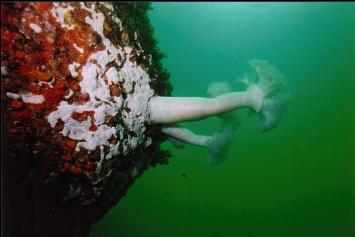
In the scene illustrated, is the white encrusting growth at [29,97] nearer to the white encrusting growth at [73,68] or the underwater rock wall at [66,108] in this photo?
the underwater rock wall at [66,108]

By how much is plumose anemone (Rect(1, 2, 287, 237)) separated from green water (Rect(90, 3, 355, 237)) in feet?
2.90

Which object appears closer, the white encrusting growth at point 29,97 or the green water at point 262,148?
the white encrusting growth at point 29,97

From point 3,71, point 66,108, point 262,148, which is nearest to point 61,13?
point 3,71

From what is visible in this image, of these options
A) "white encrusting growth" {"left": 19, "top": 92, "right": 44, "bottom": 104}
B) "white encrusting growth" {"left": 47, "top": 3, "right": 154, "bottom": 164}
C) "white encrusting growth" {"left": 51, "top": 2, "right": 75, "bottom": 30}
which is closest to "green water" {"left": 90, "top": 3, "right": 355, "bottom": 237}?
"white encrusting growth" {"left": 47, "top": 3, "right": 154, "bottom": 164}

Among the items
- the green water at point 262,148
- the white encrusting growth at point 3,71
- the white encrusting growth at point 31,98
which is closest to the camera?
the white encrusting growth at point 3,71

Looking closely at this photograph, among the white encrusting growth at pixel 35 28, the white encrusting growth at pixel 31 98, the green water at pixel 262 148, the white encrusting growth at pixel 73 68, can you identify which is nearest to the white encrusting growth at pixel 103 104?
the white encrusting growth at pixel 73 68

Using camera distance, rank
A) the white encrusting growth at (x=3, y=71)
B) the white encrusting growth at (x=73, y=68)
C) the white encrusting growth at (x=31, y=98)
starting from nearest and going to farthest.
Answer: the white encrusting growth at (x=3, y=71) < the white encrusting growth at (x=31, y=98) < the white encrusting growth at (x=73, y=68)

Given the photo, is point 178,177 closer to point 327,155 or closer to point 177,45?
point 327,155

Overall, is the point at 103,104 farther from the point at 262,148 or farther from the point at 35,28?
the point at 262,148

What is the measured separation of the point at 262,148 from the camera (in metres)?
43.3

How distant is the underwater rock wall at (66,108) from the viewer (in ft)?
7.20

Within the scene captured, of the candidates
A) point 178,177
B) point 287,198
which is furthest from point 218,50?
point 287,198

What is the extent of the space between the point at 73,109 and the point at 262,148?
143 ft

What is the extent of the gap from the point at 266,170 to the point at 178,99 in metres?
35.2
